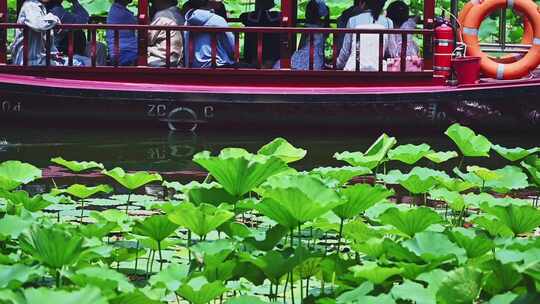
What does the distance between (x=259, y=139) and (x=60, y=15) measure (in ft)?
5.83

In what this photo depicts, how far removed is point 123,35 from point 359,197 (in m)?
6.55

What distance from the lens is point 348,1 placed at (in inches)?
598

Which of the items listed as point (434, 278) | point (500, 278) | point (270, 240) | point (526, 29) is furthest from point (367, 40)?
point (434, 278)

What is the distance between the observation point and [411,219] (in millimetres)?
3600

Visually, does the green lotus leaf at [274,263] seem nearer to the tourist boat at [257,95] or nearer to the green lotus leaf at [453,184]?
the green lotus leaf at [453,184]

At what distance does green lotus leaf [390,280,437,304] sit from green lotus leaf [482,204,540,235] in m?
0.68

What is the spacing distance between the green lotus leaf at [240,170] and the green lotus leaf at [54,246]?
696 mm

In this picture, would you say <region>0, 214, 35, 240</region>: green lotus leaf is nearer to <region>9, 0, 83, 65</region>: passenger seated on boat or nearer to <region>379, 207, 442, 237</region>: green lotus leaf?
<region>379, 207, 442, 237</region>: green lotus leaf

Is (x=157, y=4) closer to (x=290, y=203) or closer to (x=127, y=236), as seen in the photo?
(x=127, y=236)

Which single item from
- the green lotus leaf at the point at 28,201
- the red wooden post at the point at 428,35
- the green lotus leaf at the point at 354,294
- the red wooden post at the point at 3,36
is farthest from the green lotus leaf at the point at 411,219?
the red wooden post at the point at 3,36

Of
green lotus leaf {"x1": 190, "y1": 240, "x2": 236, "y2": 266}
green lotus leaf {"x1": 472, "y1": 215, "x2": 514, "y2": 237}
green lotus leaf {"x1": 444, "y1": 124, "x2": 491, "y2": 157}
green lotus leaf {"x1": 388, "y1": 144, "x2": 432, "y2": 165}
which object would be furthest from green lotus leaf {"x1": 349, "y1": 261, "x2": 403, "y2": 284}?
green lotus leaf {"x1": 444, "y1": 124, "x2": 491, "y2": 157}

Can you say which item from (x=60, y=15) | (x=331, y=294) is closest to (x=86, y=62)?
(x=60, y=15)

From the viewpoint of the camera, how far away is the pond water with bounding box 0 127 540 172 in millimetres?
8953

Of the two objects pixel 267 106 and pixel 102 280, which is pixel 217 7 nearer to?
pixel 267 106
